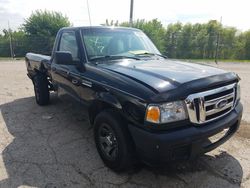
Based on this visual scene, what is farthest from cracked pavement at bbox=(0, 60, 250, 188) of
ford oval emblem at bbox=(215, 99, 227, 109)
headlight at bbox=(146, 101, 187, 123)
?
ford oval emblem at bbox=(215, 99, 227, 109)

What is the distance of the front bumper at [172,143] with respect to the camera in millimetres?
2404

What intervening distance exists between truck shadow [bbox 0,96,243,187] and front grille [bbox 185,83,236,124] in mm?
628

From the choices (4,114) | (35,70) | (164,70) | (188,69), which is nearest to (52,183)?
(164,70)

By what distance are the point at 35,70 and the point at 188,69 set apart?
4.16 m

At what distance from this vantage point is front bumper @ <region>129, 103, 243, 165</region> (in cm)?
240

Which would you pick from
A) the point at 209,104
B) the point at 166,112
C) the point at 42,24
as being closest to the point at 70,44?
the point at 166,112

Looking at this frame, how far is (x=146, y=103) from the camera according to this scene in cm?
246

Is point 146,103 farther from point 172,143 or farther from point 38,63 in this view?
point 38,63

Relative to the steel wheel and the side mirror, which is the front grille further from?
the side mirror

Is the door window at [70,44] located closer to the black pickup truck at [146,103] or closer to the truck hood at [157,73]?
the black pickup truck at [146,103]

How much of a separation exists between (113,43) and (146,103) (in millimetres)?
1774

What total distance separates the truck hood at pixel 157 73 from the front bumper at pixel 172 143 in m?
0.45

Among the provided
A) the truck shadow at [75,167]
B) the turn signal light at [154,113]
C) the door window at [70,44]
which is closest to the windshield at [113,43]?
the door window at [70,44]

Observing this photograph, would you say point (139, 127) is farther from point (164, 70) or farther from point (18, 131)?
point (18, 131)
